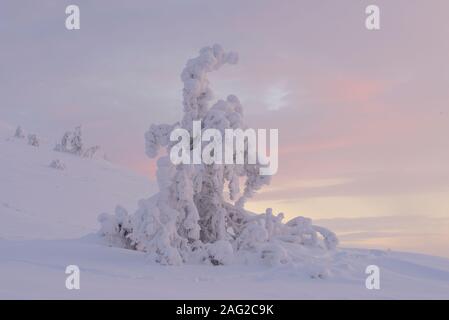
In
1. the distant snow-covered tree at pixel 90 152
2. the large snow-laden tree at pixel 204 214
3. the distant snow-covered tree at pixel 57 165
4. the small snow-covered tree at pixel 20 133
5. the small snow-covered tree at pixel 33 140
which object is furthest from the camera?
the small snow-covered tree at pixel 20 133

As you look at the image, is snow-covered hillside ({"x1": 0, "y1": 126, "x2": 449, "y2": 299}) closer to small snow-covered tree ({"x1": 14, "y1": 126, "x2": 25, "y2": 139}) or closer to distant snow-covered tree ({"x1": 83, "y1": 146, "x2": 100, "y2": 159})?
distant snow-covered tree ({"x1": 83, "y1": 146, "x2": 100, "y2": 159})

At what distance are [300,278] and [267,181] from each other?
2598 millimetres

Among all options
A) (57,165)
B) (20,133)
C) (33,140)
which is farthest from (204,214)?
(20,133)

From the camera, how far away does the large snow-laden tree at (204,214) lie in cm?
1073

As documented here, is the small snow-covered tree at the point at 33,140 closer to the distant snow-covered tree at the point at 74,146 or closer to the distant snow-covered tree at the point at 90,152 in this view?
the distant snow-covered tree at the point at 74,146

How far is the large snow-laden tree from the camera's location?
10.7m

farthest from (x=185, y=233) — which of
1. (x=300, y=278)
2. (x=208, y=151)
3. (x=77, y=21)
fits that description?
(x=77, y=21)

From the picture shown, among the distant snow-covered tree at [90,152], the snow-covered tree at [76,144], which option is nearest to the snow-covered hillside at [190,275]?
→ the snow-covered tree at [76,144]

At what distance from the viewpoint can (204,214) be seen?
12.4 m

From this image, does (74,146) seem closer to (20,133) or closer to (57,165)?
(20,133)

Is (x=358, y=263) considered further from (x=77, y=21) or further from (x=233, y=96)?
(x=77, y=21)
